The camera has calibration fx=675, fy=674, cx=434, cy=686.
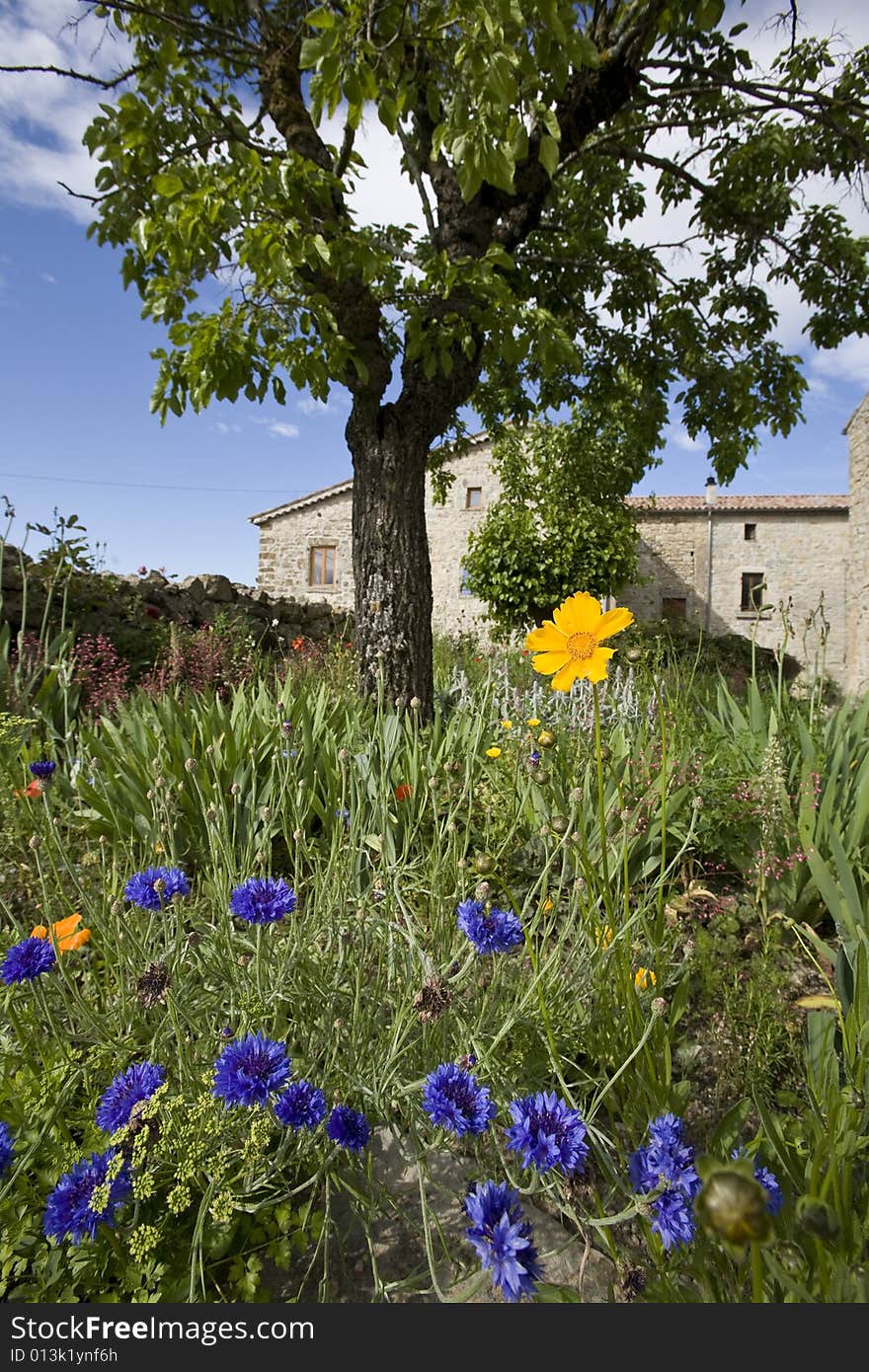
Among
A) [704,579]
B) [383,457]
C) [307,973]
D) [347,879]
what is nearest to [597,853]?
[347,879]

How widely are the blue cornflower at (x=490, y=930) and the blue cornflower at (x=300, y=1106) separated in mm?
342

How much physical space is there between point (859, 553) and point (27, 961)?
526 inches

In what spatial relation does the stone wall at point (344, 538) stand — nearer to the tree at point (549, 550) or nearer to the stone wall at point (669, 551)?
the stone wall at point (669, 551)

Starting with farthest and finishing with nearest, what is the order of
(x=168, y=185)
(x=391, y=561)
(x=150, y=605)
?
(x=150, y=605) → (x=391, y=561) → (x=168, y=185)

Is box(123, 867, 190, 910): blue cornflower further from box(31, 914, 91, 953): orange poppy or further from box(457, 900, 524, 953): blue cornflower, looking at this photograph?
box(457, 900, 524, 953): blue cornflower

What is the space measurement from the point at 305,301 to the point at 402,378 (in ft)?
3.17

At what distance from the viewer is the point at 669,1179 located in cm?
92

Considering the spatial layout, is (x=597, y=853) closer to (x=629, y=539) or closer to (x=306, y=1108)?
(x=306, y=1108)

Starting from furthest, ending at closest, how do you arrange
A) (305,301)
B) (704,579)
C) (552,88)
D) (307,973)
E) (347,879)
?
(704,579)
(305,301)
(552,88)
(347,879)
(307,973)

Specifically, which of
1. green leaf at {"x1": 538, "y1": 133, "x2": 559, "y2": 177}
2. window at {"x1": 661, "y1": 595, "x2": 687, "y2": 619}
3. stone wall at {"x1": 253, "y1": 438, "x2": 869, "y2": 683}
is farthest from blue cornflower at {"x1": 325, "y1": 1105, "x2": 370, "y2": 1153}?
window at {"x1": 661, "y1": 595, "x2": 687, "y2": 619}

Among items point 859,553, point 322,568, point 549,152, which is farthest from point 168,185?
point 322,568

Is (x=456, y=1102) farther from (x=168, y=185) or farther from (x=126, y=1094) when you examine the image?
(x=168, y=185)

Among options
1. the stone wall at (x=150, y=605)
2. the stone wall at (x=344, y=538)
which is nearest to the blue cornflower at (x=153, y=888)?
the stone wall at (x=150, y=605)

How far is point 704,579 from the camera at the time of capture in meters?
20.4
